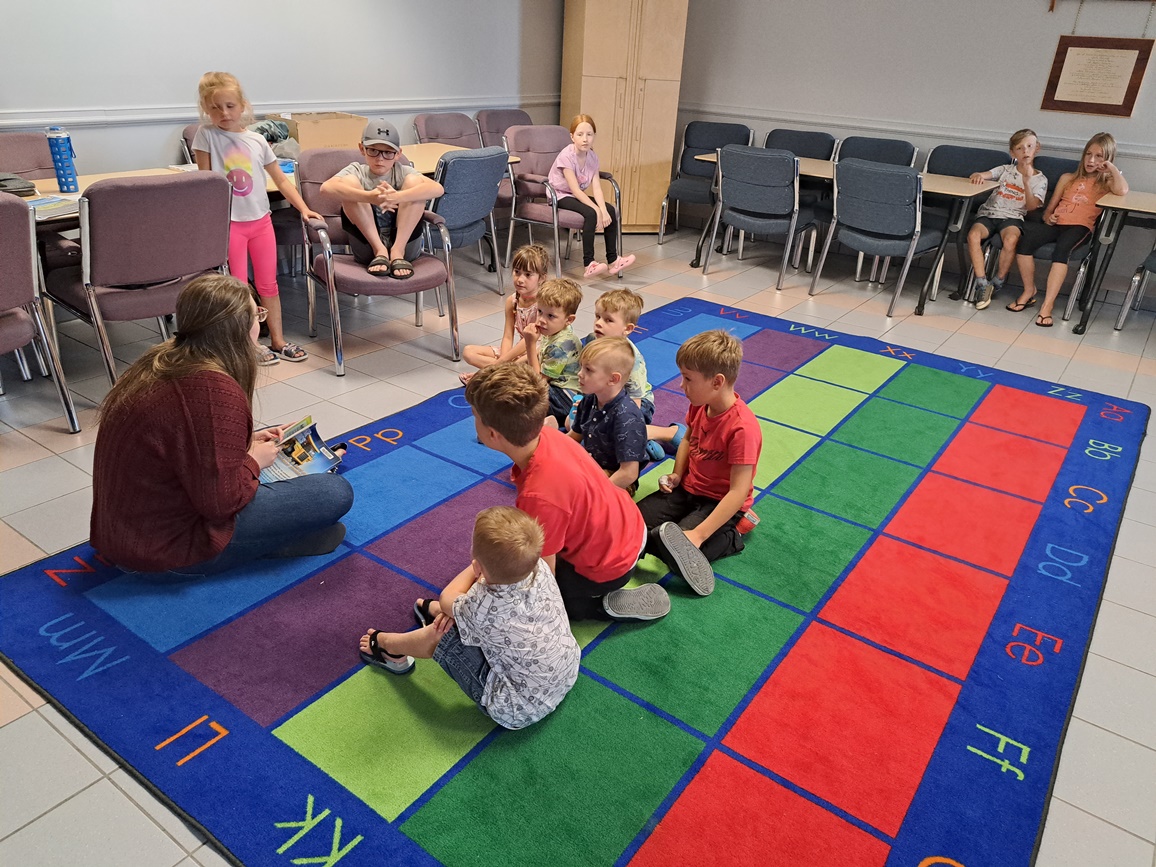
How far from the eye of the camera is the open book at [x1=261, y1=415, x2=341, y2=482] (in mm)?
2703

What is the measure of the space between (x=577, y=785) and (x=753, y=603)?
2.92 feet

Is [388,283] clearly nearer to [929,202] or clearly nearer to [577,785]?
[577,785]

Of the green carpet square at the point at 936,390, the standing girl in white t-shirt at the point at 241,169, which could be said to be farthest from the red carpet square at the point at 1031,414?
the standing girl in white t-shirt at the point at 241,169

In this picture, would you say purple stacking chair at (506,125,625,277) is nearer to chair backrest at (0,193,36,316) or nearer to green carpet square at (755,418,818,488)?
green carpet square at (755,418,818,488)

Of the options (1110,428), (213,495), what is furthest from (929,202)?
(213,495)

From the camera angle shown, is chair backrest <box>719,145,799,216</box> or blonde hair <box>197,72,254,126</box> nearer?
blonde hair <box>197,72,254,126</box>

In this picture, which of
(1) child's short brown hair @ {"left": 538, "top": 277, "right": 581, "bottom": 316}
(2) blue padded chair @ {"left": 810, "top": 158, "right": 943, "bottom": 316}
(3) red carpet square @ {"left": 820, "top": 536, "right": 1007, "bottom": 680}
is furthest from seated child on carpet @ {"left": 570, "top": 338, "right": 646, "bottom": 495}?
(2) blue padded chair @ {"left": 810, "top": 158, "right": 943, "bottom": 316}

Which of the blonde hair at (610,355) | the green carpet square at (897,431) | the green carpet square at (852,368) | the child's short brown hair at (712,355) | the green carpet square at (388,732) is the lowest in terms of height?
the green carpet square at (388,732)

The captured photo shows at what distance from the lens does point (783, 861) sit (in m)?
1.73

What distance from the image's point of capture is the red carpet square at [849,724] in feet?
6.29

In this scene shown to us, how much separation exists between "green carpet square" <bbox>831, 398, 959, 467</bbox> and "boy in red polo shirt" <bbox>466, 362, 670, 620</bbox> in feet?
5.48

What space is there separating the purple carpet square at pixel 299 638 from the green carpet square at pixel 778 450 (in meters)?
1.50

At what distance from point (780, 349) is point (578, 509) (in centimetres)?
288

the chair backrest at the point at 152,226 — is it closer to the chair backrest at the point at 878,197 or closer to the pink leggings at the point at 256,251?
the pink leggings at the point at 256,251
